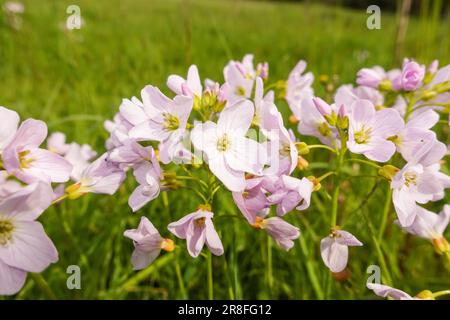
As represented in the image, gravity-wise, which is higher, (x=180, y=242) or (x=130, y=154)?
(x=130, y=154)

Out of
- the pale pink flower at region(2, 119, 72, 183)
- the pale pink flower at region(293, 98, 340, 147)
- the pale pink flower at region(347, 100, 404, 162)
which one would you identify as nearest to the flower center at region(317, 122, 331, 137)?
the pale pink flower at region(293, 98, 340, 147)

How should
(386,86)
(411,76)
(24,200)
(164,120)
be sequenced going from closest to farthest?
(24,200), (164,120), (411,76), (386,86)

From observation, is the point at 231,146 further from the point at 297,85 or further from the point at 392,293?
the point at 297,85

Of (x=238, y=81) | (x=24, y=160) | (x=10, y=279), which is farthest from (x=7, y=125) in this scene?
(x=238, y=81)

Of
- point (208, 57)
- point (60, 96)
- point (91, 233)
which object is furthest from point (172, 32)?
point (91, 233)

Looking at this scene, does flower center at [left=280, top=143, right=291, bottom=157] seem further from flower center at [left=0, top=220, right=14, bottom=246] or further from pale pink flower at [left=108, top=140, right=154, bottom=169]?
flower center at [left=0, top=220, right=14, bottom=246]

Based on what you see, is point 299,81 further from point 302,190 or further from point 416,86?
point 302,190
